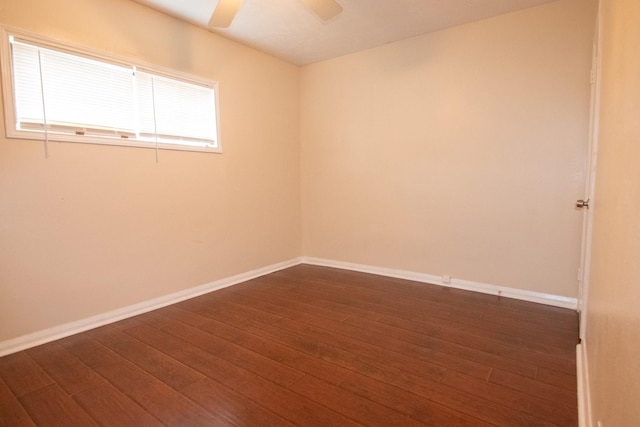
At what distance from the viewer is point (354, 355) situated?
82.2 inches

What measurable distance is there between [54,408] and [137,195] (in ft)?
5.39

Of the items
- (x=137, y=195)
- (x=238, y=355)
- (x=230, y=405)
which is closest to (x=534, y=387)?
(x=230, y=405)

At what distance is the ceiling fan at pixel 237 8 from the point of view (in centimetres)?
204

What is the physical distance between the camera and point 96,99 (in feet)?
8.27

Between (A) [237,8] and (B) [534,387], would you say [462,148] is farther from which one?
(A) [237,8]

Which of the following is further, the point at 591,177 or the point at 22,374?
the point at 591,177

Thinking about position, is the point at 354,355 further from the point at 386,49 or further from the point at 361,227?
the point at 386,49

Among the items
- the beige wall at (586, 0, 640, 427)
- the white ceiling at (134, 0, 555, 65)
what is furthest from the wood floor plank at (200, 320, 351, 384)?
the white ceiling at (134, 0, 555, 65)

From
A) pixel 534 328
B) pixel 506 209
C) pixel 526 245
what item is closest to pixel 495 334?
pixel 534 328

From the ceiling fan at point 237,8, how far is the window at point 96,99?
1.01 m

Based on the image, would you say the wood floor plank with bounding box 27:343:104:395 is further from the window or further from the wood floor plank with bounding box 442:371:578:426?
the wood floor plank with bounding box 442:371:578:426

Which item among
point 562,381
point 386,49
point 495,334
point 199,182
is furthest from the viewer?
point 386,49

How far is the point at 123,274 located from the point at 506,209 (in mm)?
3552

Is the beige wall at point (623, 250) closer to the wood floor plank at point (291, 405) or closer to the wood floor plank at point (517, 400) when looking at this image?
the wood floor plank at point (517, 400)
